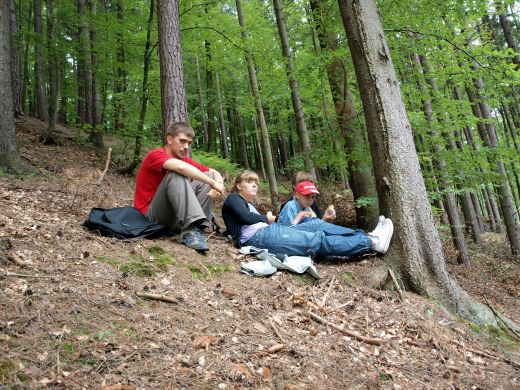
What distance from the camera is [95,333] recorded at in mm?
2279

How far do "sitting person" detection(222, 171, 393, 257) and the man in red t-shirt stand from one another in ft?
1.41

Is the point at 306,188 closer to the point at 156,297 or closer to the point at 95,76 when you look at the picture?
the point at 156,297

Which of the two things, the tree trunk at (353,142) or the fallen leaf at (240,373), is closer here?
the fallen leaf at (240,373)

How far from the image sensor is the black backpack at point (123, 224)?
3955 millimetres

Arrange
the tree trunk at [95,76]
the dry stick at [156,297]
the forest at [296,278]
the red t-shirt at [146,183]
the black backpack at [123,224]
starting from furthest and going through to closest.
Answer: the tree trunk at [95,76] → the red t-shirt at [146,183] → the black backpack at [123,224] → the dry stick at [156,297] → the forest at [296,278]

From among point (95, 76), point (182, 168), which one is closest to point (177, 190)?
point (182, 168)

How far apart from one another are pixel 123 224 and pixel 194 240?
78 cm

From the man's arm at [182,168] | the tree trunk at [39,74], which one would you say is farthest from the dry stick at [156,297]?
the tree trunk at [39,74]

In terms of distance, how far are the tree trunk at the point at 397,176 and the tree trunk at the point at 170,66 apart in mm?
2872

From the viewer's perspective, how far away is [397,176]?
165 inches

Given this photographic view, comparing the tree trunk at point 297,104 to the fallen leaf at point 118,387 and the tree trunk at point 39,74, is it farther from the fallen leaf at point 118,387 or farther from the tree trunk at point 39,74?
the tree trunk at point 39,74

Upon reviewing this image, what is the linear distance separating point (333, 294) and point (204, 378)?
76.2 inches

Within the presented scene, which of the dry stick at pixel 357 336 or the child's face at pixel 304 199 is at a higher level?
the child's face at pixel 304 199

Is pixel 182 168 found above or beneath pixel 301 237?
above
